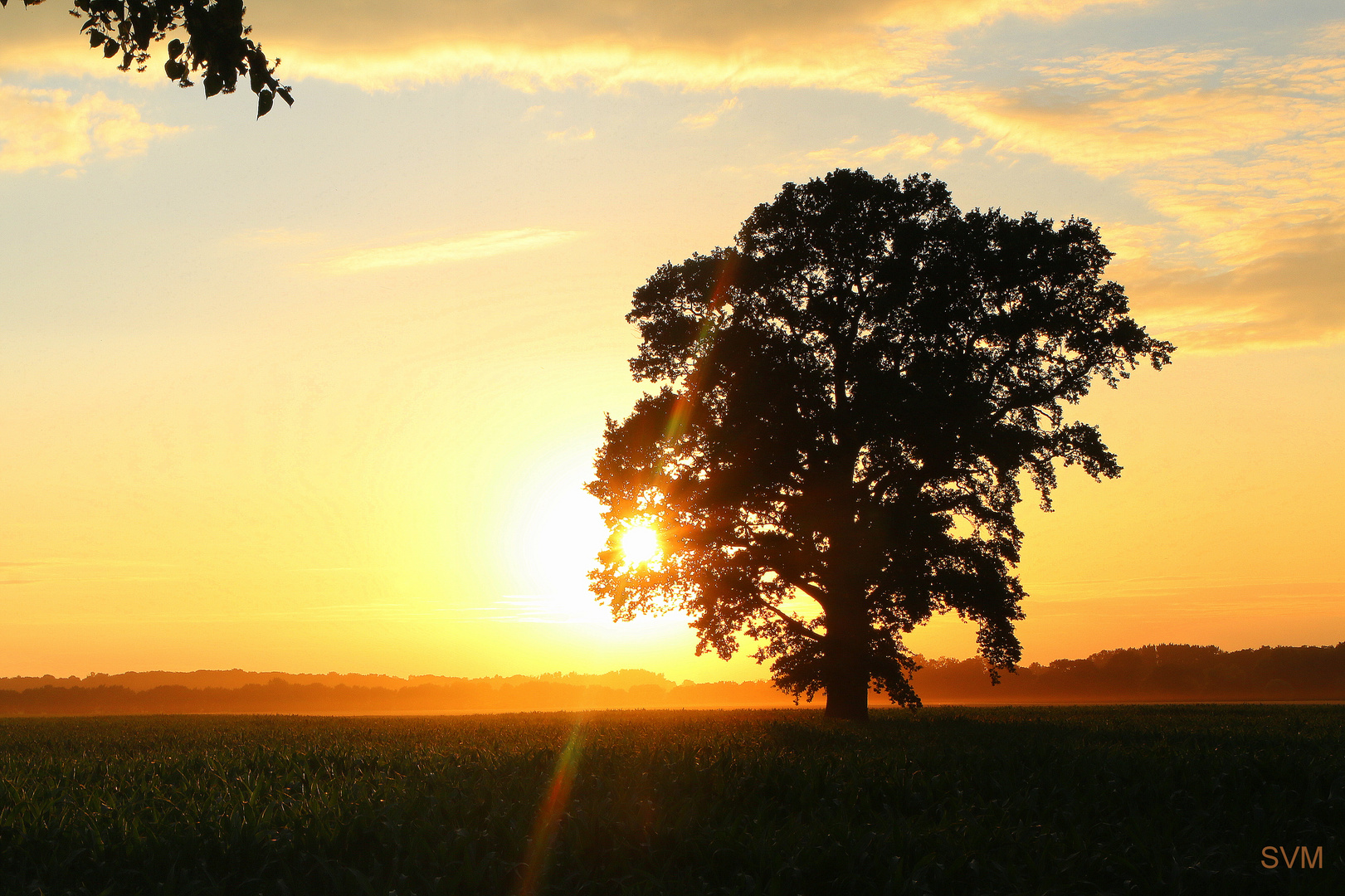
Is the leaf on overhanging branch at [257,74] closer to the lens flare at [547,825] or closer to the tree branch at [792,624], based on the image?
the lens flare at [547,825]

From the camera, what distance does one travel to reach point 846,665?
23.7 meters

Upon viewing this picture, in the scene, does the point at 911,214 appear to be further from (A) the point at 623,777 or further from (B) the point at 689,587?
(A) the point at 623,777

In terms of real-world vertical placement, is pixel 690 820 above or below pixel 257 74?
below

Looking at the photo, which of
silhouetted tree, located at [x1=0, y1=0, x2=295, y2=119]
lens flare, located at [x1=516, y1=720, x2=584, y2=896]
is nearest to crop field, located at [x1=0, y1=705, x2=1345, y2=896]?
lens flare, located at [x1=516, y1=720, x2=584, y2=896]

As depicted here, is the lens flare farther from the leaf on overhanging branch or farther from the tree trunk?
the tree trunk

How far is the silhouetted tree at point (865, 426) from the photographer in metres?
23.9

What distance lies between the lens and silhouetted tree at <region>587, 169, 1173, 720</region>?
23.9 metres

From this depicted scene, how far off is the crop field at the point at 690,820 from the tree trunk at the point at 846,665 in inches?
337

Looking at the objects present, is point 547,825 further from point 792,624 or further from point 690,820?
point 792,624

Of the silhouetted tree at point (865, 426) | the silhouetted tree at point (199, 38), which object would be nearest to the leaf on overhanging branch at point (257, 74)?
the silhouetted tree at point (199, 38)

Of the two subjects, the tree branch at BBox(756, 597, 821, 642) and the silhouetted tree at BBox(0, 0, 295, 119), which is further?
the tree branch at BBox(756, 597, 821, 642)

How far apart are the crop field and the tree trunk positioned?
28.1 feet

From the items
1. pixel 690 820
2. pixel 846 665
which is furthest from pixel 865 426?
pixel 690 820

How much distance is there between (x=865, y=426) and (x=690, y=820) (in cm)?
1556
